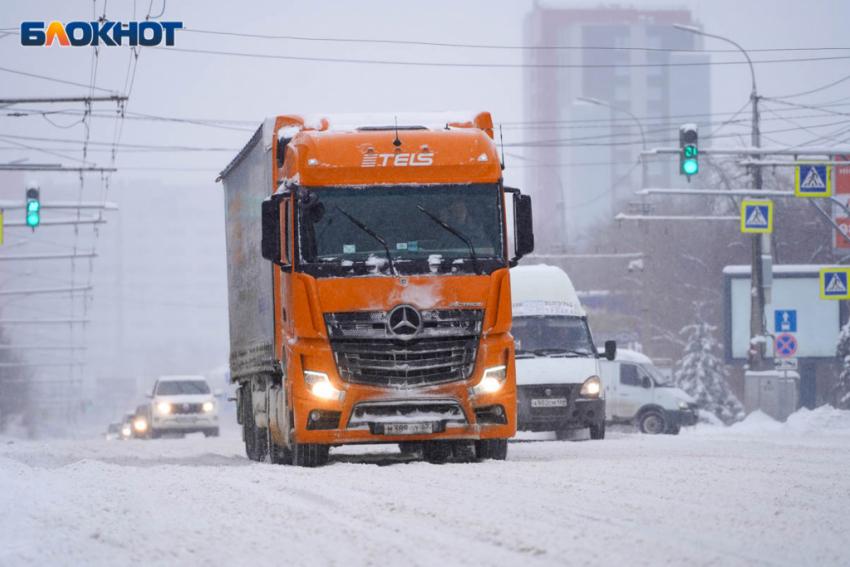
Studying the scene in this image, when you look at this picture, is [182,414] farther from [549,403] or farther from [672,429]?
[549,403]

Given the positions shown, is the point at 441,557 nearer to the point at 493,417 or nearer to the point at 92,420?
the point at 493,417

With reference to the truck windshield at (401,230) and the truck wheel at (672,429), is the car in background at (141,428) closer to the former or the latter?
the truck wheel at (672,429)

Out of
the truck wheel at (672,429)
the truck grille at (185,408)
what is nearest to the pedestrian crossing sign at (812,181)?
the truck wheel at (672,429)

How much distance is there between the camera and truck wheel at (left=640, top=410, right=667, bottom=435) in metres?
34.2

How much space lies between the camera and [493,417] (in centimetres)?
1465

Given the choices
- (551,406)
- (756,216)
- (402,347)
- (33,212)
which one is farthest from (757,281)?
(402,347)

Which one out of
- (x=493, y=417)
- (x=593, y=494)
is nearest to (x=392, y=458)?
(x=493, y=417)

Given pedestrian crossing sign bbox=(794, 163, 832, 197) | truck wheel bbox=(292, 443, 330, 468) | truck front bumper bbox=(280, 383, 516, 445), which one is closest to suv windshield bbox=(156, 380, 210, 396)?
pedestrian crossing sign bbox=(794, 163, 832, 197)

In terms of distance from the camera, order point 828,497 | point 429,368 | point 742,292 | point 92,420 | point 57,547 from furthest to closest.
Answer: point 92,420 → point 742,292 → point 429,368 → point 828,497 → point 57,547

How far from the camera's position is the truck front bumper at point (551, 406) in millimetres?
22484

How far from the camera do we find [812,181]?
2942cm

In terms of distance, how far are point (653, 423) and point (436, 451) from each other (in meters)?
19.2

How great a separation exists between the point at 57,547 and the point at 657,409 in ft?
88.5

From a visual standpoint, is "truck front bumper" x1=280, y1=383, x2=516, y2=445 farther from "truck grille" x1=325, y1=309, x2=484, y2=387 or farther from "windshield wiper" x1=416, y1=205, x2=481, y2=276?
"windshield wiper" x1=416, y1=205, x2=481, y2=276
